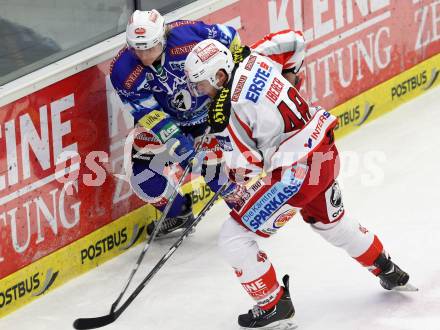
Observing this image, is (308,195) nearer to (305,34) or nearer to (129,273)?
(129,273)

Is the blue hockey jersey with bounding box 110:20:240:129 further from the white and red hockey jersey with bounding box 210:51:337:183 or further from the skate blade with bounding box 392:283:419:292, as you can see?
the skate blade with bounding box 392:283:419:292

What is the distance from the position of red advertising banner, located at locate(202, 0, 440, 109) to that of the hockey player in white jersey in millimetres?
1784

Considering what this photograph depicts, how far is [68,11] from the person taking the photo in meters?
6.57

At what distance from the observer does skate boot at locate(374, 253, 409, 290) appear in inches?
229

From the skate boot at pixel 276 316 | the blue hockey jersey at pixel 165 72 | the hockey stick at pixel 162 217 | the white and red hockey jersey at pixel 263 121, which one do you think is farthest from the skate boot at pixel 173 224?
the white and red hockey jersey at pixel 263 121

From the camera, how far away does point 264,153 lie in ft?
18.3

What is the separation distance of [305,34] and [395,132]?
852mm

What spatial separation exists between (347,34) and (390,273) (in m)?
2.62

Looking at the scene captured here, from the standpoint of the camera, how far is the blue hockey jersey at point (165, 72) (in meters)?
6.46

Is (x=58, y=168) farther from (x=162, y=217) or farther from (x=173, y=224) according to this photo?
(x=173, y=224)

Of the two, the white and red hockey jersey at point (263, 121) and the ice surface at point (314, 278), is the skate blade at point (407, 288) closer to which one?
the ice surface at point (314, 278)

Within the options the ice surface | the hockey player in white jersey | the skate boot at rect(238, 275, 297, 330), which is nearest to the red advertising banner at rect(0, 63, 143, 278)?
the ice surface

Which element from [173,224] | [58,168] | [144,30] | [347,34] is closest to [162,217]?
[173,224]

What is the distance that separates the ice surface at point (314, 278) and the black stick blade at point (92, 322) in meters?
0.03
